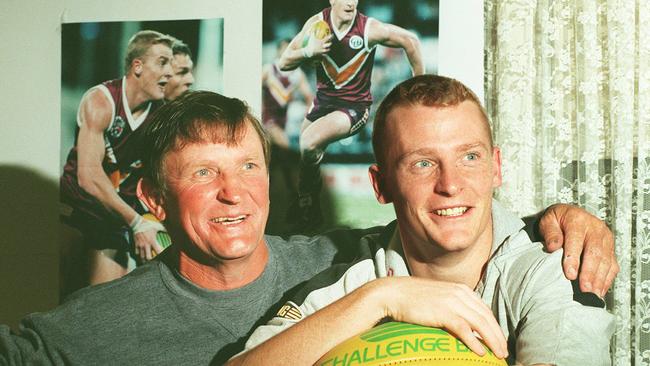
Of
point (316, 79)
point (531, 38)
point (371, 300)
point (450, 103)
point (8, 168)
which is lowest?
point (371, 300)

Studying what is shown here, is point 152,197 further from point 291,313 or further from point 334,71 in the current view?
point 334,71

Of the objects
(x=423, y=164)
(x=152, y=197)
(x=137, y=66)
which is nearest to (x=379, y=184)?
(x=423, y=164)

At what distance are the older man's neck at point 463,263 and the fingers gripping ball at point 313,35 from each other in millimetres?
1137

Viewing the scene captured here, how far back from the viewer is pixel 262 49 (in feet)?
7.63

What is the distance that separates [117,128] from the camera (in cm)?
243

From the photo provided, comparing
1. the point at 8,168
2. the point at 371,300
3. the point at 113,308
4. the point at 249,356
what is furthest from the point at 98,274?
the point at 371,300

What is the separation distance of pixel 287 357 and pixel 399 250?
1.41 ft

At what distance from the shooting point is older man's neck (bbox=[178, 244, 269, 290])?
1.66 meters

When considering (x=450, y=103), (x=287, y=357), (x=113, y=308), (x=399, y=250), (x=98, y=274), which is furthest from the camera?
(x=98, y=274)

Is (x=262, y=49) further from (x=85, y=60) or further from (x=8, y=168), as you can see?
(x=8, y=168)

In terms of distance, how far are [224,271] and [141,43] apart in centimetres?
121

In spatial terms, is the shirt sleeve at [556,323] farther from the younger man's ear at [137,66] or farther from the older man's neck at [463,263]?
the younger man's ear at [137,66]

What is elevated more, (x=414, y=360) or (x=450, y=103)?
(x=450, y=103)

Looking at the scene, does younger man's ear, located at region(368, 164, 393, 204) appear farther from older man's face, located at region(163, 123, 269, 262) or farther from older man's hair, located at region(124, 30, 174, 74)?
older man's hair, located at region(124, 30, 174, 74)
